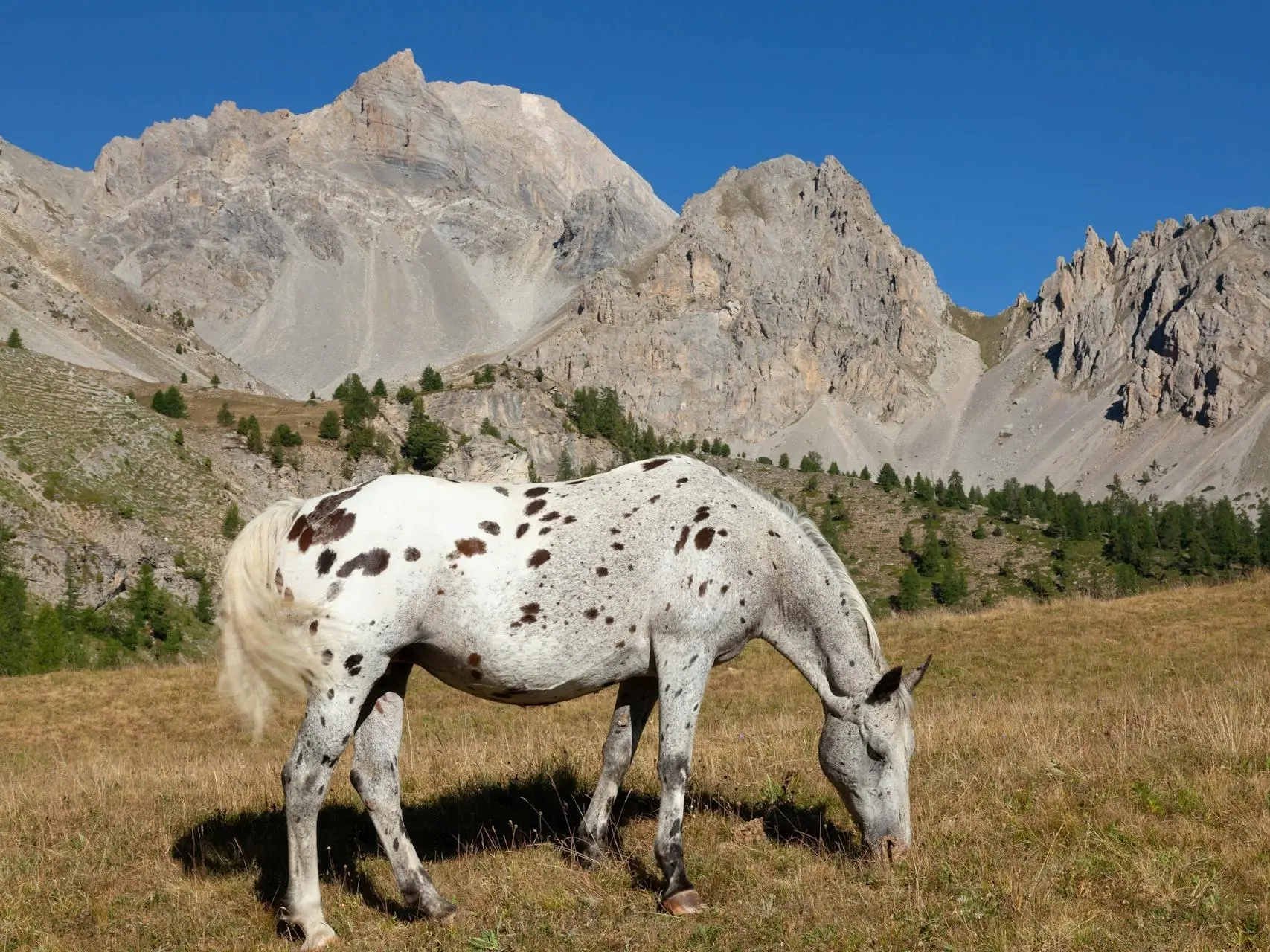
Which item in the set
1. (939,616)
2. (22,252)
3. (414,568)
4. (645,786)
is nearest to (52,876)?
(414,568)

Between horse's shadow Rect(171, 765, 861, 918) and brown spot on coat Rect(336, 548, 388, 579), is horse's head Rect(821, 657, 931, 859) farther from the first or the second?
brown spot on coat Rect(336, 548, 388, 579)

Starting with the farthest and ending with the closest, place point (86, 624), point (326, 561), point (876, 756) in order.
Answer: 1. point (86, 624)
2. point (876, 756)
3. point (326, 561)

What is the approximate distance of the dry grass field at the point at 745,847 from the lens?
625 centimetres

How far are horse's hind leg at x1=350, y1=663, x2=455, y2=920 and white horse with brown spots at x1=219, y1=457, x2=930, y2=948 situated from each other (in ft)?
0.05

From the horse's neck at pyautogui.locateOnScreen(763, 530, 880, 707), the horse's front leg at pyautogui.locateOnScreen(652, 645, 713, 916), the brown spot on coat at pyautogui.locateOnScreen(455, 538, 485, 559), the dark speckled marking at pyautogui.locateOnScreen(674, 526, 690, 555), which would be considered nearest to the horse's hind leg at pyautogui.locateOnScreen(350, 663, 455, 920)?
the brown spot on coat at pyautogui.locateOnScreen(455, 538, 485, 559)

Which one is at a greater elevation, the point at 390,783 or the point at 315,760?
the point at 315,760

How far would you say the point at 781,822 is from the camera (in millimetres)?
9031

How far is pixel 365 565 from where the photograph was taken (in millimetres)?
7105

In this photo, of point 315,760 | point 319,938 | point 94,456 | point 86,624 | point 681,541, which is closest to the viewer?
point 319,938

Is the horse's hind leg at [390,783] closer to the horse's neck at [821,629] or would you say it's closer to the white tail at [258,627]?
the white tail at [258,627]

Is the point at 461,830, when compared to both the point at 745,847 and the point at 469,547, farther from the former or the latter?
the point at 469,547

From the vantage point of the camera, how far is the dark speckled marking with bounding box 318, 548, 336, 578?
714cm

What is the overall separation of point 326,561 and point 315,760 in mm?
1482

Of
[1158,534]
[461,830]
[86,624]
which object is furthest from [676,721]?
[1158,534]
